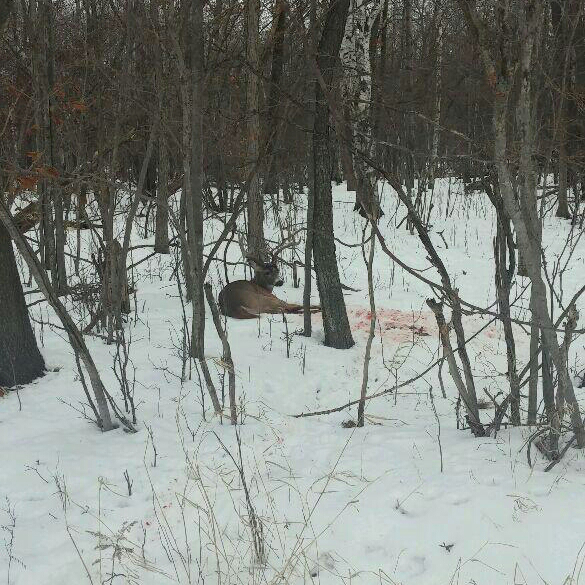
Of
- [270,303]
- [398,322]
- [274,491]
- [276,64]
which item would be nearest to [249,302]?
[270,303]

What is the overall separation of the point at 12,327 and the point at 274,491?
258cm

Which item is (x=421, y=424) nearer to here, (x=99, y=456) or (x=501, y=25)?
(x=99, y=456)

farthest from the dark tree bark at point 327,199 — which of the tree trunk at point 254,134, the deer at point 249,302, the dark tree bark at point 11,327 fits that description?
the dark tree bark at point 11,327

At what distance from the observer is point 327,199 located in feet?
19.3

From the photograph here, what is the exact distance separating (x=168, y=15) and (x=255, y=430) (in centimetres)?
278

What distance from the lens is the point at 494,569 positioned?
245 cm

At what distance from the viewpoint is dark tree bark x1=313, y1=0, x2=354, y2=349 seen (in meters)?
5.54

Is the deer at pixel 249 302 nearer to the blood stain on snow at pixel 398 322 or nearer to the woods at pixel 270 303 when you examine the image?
the woods at pixel 270 303

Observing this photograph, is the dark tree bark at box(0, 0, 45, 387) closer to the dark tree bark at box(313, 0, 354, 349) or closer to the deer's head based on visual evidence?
the dark tree bark at box(313, 0, 354, 349)

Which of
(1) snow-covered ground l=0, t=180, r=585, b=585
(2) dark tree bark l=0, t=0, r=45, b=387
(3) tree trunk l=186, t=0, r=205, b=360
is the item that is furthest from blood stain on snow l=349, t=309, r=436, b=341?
(2) dark tree bark l=0, t=0, r=45, b=387

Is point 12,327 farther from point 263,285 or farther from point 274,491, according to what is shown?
point 263,285

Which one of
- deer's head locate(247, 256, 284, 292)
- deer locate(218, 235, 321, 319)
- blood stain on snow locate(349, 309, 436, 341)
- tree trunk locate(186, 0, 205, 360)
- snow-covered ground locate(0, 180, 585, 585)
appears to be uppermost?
tree trunk locate(186, 0, 205, 360)

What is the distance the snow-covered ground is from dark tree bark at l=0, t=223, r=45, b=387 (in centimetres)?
19

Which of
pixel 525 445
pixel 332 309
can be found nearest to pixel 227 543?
pixel 525 445
